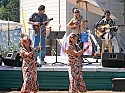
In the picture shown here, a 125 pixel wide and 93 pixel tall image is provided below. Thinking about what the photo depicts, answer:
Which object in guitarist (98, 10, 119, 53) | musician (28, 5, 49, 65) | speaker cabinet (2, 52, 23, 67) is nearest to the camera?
speaker cabinet (2, 52, 23, 67)

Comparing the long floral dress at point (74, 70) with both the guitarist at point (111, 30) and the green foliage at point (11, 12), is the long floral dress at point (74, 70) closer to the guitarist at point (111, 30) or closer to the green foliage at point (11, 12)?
the guitarist at point (111, 30)

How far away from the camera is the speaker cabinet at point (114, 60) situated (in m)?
8.16

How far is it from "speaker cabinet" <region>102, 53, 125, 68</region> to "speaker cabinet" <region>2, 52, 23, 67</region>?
2103 mm

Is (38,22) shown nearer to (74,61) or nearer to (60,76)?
(60,76)

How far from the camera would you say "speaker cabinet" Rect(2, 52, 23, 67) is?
8469mm

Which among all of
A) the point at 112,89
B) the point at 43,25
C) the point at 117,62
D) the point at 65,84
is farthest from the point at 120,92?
the point at 43,25

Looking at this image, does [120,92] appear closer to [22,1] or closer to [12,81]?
[12,81]

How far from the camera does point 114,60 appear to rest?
8.20m

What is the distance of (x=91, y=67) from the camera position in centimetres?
843

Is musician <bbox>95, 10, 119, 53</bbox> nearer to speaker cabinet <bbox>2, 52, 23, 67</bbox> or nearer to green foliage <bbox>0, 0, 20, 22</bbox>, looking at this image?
speaker cabinet <bbox>2, 52, 23, 67</bbox>

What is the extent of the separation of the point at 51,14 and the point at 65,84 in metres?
Result: 9.26

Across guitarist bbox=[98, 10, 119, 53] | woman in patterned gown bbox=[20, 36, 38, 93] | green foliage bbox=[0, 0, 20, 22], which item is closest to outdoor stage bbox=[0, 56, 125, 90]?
guitarist bbox=[98, 10, 119, 53]

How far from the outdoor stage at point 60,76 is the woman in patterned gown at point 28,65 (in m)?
1.35

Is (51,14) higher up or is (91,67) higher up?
(51,14)
